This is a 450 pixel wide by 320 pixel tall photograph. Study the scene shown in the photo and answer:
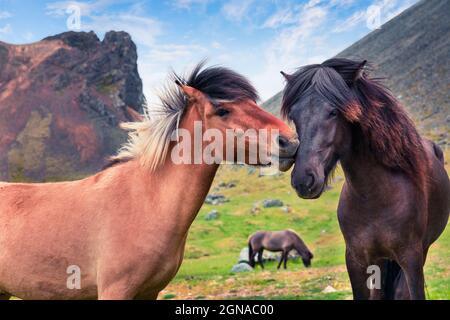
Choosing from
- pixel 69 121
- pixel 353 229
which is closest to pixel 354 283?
pixel 353 229

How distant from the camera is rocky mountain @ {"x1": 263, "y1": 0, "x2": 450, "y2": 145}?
63.3m

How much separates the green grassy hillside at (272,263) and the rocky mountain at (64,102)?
797 inches

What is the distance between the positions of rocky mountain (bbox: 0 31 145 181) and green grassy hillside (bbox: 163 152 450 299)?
20.2m

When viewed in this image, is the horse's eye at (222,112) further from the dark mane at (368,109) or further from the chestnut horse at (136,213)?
the dark mane at (368,109)

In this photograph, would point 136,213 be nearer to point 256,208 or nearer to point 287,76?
point 287,76

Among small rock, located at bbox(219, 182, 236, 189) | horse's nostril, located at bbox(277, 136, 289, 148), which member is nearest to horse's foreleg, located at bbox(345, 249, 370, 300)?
horse's nostril, located at bbox(277, 136, 289, 148)

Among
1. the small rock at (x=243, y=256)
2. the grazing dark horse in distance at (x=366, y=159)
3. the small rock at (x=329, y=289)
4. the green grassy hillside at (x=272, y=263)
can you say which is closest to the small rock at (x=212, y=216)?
the green grassy hillside at (x=272, y=263)

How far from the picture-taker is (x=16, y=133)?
221ft

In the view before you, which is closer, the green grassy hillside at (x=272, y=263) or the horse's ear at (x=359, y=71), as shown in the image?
the horse's ear at (x=359, y=71)

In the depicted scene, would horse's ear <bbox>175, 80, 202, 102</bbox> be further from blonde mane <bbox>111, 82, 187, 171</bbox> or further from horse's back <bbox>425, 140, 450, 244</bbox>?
horse's back <bbox>425, 140, 450, 244</bbox>

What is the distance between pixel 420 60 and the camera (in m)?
88.8

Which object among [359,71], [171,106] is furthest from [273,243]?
[171,106]

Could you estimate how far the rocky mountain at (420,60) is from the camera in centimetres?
6335
